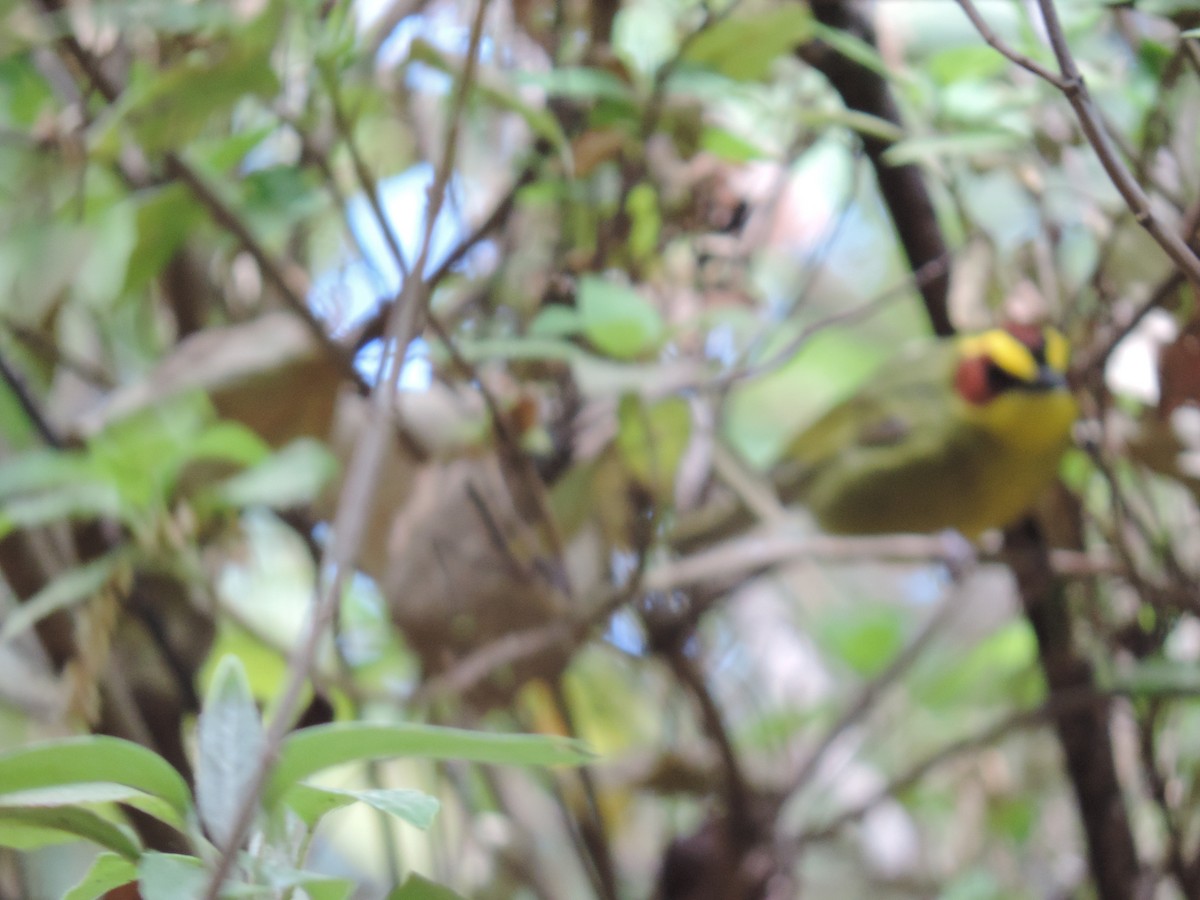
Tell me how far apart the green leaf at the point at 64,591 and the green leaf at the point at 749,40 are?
446 mm

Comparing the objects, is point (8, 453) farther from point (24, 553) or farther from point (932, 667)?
point (932, 667)

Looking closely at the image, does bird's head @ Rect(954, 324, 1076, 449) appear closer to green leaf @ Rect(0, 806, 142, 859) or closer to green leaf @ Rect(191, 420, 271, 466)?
green leaf @ Rect(191, 420, 271, 466)

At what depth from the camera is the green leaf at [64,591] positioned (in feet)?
2.07

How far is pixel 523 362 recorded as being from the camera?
875mm

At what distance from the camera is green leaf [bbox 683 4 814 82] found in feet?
2.23

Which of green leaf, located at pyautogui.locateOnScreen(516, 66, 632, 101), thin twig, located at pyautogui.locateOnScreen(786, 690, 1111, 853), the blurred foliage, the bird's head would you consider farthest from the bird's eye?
green leaf, located at pyautogui.locateOnScreen(516, 66, 632, 101)

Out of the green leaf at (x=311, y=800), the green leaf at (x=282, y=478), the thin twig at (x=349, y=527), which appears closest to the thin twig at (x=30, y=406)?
the green leaf at (x=282, y=478)

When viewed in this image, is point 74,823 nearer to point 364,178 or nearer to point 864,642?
point 364,178

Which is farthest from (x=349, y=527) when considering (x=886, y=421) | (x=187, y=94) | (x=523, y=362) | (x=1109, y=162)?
(x=886, y=421)

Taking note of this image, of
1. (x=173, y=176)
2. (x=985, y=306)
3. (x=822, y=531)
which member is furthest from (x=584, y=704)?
(x=173, y=176)

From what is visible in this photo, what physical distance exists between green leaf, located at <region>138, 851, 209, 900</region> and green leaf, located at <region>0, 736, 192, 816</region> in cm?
2

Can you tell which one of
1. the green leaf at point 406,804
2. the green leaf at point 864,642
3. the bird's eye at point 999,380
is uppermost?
the green leaf at point 406,804

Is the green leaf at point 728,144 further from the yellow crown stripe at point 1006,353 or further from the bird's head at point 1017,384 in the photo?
the yellow crown stripe at point 1006,353

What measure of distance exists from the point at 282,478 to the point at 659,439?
0.24 metres
